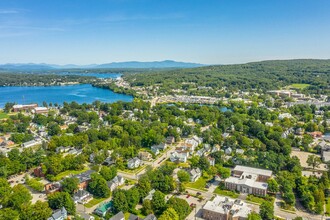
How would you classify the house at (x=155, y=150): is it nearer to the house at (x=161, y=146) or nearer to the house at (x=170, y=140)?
the house at (x=161, y=146)

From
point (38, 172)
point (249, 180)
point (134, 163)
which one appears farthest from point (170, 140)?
point (38, 172)

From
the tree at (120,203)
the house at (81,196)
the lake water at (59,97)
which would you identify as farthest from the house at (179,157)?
the lake water at (59,97)

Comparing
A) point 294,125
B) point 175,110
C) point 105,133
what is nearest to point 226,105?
point 175,110

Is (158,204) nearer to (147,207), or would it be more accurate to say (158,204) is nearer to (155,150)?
(147,207)

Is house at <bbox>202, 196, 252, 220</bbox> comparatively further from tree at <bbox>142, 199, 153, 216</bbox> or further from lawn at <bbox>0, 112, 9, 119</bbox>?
lawn at <bbox>0, 112, 9, 119</bbox>

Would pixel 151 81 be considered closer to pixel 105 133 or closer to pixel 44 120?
pixel 44 120
